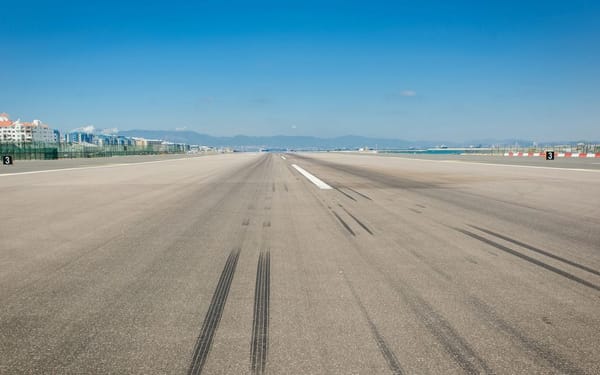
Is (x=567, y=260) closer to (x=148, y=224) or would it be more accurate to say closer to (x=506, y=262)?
(x=506, y=262)

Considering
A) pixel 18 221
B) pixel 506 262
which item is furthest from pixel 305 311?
pixel 18 221

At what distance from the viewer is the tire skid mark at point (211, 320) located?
2533mm

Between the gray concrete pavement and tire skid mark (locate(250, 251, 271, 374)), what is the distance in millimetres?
14

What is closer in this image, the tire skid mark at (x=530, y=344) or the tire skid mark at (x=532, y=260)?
the tire skid mark at (x=530, y=344)

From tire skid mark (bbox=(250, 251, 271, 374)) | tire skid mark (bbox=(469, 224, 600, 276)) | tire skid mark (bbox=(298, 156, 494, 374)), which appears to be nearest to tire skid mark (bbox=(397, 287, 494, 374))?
tire skid mark (bbox=(298, 156, 494, 374))

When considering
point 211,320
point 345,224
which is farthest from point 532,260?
point 211,320

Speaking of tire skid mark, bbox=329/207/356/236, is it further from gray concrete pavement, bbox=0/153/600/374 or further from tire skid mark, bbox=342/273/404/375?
tire skid mark, bbox=342/273/404/375

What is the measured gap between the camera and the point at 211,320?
312 cm

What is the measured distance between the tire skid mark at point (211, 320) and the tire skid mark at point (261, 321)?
0.28 metres

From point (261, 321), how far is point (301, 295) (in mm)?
631

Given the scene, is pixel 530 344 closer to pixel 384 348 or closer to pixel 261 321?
pixel 384 348

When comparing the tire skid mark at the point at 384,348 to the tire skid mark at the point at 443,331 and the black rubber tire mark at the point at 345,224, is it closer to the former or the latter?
the tire skid mark at the point at 443,331

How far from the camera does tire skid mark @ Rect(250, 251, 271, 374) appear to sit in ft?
8.33

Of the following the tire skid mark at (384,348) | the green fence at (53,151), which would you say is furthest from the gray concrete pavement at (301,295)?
the green fence at (53,151)
